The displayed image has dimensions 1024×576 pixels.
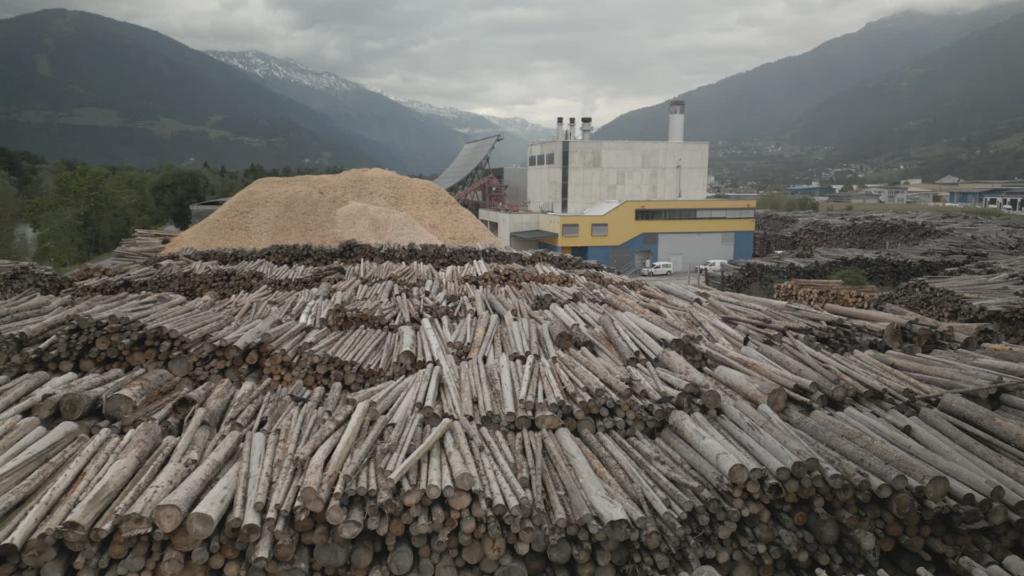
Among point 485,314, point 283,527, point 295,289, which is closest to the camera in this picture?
point 283,527

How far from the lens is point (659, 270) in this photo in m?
37.0

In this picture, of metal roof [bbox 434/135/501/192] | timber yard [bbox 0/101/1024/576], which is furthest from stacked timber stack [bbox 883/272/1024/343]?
metal roof [bbox 434/135/501/192]

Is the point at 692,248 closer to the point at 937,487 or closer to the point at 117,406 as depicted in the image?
the point at 937,487

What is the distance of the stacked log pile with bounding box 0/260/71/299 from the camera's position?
20111 millimetres

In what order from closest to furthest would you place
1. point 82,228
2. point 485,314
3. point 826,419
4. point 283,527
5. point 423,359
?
point 283,527, point 826,419, point 423,359, point 485,314, point 82,228

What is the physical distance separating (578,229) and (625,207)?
3663mm

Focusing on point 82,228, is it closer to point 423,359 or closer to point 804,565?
point 423,359

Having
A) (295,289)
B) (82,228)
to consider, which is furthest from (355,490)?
(82,228)

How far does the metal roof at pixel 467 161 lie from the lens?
→ 180 feet

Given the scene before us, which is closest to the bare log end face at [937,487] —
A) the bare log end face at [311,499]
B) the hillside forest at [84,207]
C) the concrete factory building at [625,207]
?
the bare log end face at [311,499]

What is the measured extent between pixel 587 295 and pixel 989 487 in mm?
9083

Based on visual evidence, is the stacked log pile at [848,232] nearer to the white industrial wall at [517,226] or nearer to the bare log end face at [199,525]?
the white industrial wall at [517,226]

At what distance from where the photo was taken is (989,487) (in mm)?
6113

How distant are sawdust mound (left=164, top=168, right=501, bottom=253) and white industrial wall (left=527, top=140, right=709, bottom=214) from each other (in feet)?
49.8
